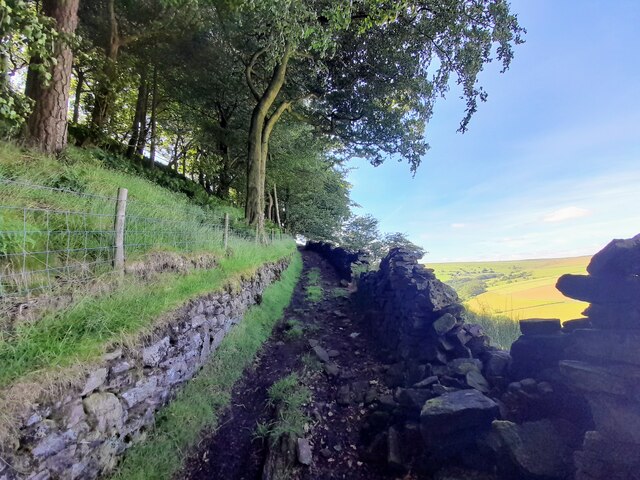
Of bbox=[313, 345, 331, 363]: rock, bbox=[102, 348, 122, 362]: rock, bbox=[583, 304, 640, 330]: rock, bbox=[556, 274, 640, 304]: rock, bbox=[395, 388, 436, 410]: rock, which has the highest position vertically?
bbox=[556, 274, 640, 304]: rock

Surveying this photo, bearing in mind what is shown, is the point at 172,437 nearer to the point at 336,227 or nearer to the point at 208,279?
the point at 208,279

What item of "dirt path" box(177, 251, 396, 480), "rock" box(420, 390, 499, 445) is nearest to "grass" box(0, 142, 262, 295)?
"dirt path" box(177, 251, 396, 480)

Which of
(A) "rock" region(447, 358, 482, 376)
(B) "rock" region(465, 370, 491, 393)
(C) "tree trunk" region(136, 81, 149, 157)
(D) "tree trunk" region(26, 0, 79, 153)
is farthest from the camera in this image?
(C) "tree trunk" region(136, 81, 149, 157)

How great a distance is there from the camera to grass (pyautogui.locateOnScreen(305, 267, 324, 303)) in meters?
9.70

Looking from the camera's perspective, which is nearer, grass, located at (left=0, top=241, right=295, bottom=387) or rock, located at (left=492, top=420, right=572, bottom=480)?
grass, located at (left=0, top=241, right=295, bottom=387)

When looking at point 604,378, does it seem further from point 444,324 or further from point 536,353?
point 444,324

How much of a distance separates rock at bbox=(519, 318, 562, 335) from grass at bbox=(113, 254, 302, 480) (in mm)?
3872

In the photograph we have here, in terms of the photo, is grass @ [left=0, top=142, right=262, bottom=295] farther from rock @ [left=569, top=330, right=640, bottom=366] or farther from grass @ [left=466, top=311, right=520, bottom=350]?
grass @ [left=466, top=311, right=520, bottom=350]

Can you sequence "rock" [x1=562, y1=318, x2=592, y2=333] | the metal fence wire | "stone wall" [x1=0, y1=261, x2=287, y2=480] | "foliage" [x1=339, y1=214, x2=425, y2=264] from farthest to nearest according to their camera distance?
"foliage" [x1=339, y1=214, x2=425, y2=264]
"rock" [x1=562, y1=318, x2=592, y2=333]
the metal fence wire
"stone wall" [x1=0, y1=261, x2=287, y2=480]

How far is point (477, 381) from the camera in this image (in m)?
3.86

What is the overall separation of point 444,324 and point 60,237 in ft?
16.6

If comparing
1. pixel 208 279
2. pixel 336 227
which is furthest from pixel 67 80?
pixel 336 227

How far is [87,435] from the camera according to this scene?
8.35 feet

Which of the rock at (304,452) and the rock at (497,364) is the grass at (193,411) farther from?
the rock at (497,364)
